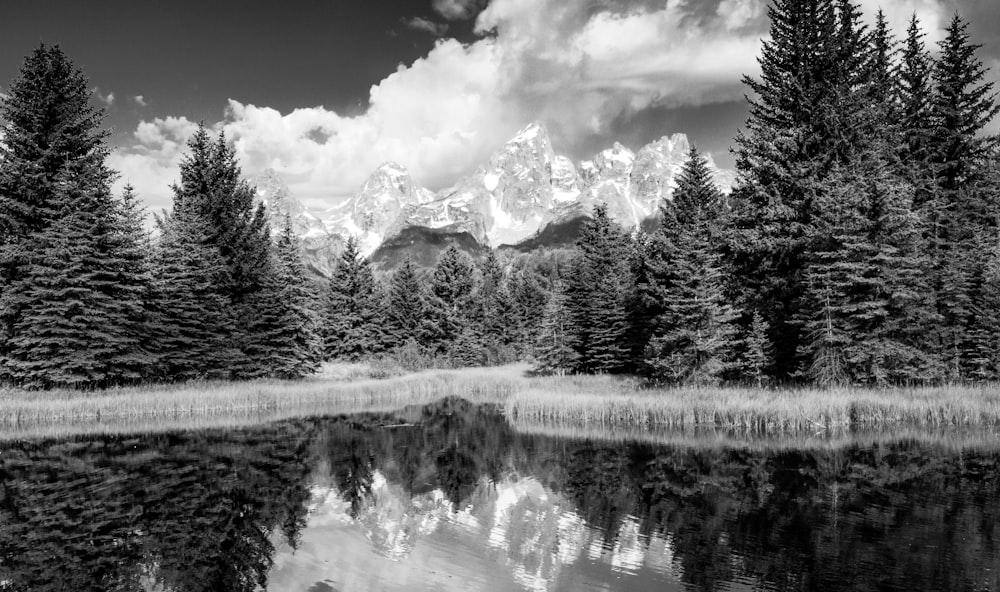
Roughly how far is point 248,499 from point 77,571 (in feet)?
15.7

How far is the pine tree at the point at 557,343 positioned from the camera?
48531mm

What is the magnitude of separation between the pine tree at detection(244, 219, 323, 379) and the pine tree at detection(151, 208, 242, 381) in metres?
2.27

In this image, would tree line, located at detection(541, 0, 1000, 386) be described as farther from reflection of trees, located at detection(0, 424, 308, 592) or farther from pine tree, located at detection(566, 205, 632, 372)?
reflection of trees, located at detection(0, 424, 308, 592)

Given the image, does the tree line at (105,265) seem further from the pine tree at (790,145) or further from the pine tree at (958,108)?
the pine tree at (958,108)

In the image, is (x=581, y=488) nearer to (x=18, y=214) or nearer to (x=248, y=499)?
(x=248, y=499)

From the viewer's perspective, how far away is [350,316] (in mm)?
62656

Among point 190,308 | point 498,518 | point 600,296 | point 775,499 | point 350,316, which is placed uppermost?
point 600,296

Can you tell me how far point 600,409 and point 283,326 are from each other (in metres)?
24.7

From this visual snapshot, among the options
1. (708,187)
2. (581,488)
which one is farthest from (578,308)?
(581,488)

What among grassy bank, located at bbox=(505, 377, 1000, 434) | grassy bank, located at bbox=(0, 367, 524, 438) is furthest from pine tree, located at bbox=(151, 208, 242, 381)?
grassy bank, located at bbox=(505, 377, 1000, 434)

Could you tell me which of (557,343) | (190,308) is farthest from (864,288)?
(190,308)

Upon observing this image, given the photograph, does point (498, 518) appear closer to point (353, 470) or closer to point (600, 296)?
point (353, 470)

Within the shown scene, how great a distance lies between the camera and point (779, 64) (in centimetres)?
3225

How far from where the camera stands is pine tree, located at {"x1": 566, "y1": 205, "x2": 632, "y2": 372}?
4456 centimetres
